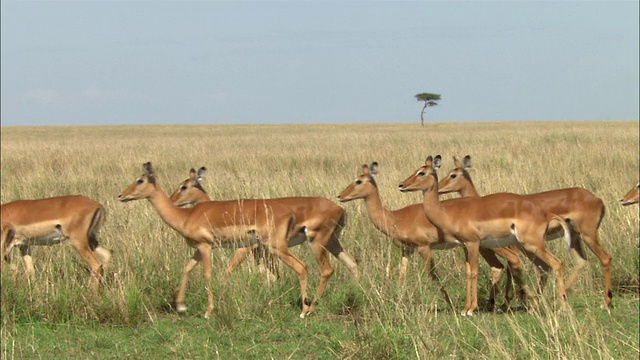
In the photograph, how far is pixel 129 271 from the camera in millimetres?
7383

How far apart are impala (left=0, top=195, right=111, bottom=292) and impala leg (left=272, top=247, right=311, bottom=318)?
1667 mm

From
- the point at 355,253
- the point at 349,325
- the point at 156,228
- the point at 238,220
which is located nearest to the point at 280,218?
the point at 238,220

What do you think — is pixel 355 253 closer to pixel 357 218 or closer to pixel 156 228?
pixel 357 218

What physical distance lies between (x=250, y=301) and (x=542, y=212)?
2.59 meters

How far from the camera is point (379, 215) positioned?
27.3 ft

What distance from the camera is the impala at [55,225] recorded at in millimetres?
7730

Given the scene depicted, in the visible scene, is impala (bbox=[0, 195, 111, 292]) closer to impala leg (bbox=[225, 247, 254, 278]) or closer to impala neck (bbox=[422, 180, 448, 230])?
impala leg (bbox=[225, 247, 254, 278])

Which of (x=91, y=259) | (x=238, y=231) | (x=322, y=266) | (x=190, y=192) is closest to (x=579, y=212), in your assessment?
(x=322, y=266)

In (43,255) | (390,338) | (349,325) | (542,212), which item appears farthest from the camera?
(43,255)

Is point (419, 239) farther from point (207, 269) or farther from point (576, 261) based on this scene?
point (207, 269)

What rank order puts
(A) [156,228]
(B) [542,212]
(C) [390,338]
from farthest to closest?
(A) [156,228] → (B) [542,212] → (C) [390,338]

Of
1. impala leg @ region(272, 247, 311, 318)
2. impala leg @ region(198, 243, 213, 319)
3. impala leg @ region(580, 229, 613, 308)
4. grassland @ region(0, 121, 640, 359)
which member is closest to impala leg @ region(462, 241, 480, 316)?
grassland @ region(0, 121, 640, 359)

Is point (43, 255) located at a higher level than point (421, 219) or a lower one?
lower

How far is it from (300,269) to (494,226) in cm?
168
